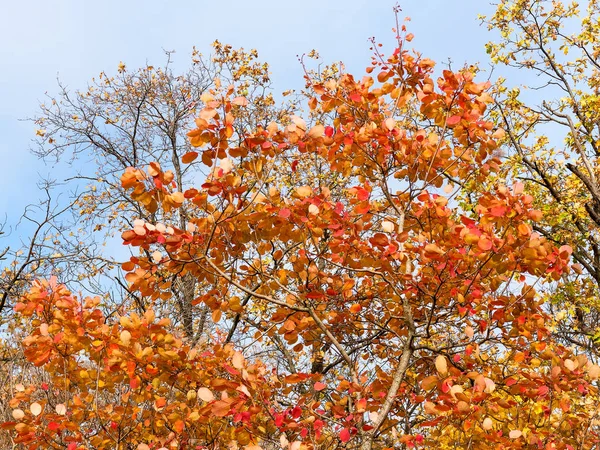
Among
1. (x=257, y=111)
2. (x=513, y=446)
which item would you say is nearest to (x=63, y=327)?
(x=513, y=446)

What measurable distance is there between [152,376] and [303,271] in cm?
118

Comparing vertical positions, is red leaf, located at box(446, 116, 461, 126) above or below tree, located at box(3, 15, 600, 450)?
above

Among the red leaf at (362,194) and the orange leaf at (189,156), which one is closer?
the orange leaf at (189,156)

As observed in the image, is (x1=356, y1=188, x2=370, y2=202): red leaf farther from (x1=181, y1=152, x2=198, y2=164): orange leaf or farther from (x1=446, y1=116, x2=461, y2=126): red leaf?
(x1=181, y1=152, x2=198, y2=164): orange leaf

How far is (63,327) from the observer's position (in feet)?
10.4

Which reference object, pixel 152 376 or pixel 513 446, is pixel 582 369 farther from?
pixel 152 376

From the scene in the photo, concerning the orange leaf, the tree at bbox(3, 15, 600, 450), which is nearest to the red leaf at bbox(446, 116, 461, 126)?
the tree at bbox(3, 15, 600, 450)

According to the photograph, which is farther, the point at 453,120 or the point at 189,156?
the point at 453,120

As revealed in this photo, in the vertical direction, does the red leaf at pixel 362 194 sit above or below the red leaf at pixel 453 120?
below

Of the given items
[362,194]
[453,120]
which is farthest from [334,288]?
[453,120]

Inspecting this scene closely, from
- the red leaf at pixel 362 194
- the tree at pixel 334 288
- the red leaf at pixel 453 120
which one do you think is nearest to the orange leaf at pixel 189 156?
the tree at pixel 334 288

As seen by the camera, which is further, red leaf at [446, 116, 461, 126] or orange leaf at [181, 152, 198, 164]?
red leaf at [446, 116, 461, 126]

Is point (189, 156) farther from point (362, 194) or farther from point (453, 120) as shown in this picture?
point (453, 120)

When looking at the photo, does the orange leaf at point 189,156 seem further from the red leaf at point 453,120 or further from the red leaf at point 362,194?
the red leaf at point 453,120
